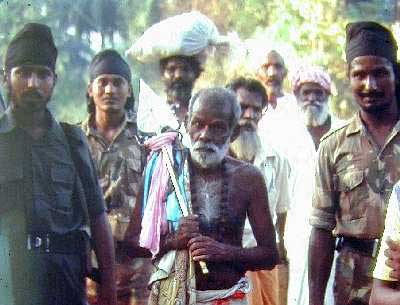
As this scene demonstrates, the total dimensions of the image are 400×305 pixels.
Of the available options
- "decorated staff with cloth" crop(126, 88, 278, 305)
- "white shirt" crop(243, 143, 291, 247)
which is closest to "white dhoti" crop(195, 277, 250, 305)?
"decorated staff with cloth" crop(126, 88, 278, 305)

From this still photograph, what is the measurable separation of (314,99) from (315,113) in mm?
82

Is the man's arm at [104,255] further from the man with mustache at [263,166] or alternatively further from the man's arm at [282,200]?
the man's arm at [282,200]

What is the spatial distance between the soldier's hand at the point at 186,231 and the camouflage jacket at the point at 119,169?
0.84 meters

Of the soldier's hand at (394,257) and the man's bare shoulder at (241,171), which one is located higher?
the man's bare shoulder at (241,171)

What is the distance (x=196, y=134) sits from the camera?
212 inches

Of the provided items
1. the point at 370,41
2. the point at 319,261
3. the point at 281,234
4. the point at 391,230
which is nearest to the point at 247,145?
the point at 281,234

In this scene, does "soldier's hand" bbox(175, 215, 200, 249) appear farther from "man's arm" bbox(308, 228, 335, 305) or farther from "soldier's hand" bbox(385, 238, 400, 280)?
"soldier's hand" bbox(385, 238, 400, 280)

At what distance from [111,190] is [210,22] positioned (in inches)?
42.2

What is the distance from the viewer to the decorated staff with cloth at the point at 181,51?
6.20 meters

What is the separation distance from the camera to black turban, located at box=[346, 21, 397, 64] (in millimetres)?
5594

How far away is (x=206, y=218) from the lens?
5.39 metres

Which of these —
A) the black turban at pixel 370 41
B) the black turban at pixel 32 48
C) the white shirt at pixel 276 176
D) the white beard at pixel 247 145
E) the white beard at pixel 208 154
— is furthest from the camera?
the white shirt at pixel 276 176

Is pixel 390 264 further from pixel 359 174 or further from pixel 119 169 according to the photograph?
pixel 119 169

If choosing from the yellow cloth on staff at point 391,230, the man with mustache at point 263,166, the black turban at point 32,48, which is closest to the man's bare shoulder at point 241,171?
the man with mustache at point 263,166
